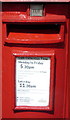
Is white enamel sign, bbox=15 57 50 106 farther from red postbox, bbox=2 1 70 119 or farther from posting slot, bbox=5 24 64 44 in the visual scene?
posting slot, bbox=5 24 64 44

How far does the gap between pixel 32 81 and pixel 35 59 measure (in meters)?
0.20

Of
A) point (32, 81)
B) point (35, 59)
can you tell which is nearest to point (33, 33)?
point (35, 59)

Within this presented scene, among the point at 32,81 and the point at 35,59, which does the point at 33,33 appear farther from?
the point at 32,81

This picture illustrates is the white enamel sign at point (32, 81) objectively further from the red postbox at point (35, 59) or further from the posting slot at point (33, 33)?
the posting slot at point (33, 33)

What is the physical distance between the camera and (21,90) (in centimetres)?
213

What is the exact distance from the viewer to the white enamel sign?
2.07 m

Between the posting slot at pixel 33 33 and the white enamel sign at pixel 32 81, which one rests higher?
the posting slot at pixel 33 33

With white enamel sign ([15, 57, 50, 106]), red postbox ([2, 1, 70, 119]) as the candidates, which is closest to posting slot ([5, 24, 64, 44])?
red postbox ([2, 1, 70, 119])

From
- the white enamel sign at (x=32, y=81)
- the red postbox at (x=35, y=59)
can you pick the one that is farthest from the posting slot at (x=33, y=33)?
the white enamel sign at (x=32, y=81)

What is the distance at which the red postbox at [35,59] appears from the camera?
6.48 ft

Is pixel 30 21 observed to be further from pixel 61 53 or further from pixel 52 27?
pixel 61 53

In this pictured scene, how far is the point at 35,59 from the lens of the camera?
2061 mm

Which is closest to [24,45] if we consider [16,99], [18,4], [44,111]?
[18,4]

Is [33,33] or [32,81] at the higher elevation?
[33,33]
